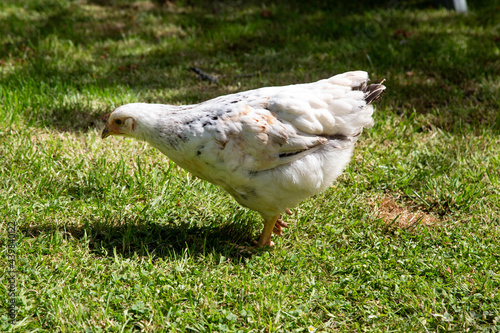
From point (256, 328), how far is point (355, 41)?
5361 millimetres

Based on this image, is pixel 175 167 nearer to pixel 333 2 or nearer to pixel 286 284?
pixel 286 284

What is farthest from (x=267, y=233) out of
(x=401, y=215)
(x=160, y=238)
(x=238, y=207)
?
(x=401, y=215)

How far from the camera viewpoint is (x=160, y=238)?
3.45m

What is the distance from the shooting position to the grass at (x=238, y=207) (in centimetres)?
286

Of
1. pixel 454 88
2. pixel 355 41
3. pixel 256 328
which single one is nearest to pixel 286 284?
pixel 256 328

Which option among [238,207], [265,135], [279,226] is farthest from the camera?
[238,207]

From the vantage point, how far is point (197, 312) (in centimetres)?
283

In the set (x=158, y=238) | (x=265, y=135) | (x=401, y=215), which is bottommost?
(x=401, y=215)

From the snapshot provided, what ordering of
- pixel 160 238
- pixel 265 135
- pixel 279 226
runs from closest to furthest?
1. pixel 265 135
2. pixel 160 238
3. pixel 279 226

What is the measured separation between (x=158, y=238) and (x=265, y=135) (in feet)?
3.90

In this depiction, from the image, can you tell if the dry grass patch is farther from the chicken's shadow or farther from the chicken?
the chicken's shadow

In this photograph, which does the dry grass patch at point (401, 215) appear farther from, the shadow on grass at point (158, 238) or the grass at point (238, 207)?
the shadow on grass at point (158, 238)

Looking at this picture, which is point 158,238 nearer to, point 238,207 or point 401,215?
point 238,207

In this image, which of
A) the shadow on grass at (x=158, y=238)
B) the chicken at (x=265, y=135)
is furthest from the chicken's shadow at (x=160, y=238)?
the chicken at (x=265, y=135)
